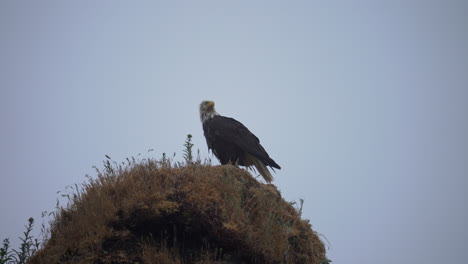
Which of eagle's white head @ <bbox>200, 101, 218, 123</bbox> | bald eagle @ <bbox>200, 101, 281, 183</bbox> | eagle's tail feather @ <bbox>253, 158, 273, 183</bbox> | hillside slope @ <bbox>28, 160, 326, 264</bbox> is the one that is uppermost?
eagle's white head @ <bbox>200, 101, 218, 123</bbox>

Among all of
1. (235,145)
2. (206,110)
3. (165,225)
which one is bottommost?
(165,225)

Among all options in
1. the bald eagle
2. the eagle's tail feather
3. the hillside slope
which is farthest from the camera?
the bald eagle

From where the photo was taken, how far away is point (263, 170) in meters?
9.45

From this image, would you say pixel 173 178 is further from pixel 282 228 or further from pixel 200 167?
pixel 282 228

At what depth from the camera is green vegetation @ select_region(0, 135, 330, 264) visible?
4336 mm

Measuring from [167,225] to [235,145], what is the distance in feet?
17.1

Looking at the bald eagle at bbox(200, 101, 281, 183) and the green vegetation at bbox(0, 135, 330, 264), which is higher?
the bald eagle at bbox(200, 101, 281, 183)

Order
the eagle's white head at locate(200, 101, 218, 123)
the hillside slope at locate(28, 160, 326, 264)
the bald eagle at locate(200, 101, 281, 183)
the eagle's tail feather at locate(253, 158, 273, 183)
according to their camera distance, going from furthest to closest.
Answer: the eagle's white head at locate(200, 101, 218, 123), the bald eagle at locate(200, 101, 281, 183), the eagle's tail feather at locate(253, 158, 273, 183), the hillside slope at locate(28, 160, 326, 264)

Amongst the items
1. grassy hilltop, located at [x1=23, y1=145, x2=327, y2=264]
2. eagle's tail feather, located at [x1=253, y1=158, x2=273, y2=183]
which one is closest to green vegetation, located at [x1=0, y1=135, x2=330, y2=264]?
grassy hilltop, located at [x1=23, y1=145, x2=327, y2=264]

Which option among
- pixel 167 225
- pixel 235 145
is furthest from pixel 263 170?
Result: pixel 167 225

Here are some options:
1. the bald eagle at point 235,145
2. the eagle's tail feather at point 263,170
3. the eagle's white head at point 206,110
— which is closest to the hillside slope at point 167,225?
the eagle's tail feather at point 263,170

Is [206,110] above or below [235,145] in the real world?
above

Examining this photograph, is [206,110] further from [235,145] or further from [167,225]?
[167,225]

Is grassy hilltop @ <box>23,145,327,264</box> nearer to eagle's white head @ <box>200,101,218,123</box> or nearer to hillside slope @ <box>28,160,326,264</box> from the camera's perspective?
hillside slope @ <box>28,160,326,264</box>
